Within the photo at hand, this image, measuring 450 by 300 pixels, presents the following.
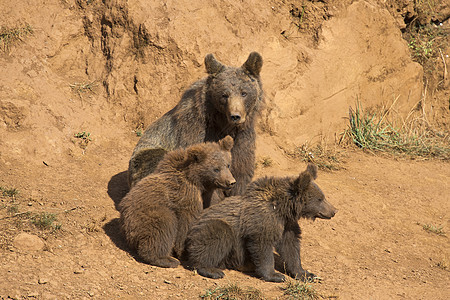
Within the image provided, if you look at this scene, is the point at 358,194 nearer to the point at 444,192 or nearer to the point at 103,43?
the point at 444,192

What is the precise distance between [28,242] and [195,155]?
6.93ft

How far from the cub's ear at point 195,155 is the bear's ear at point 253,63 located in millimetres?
1638

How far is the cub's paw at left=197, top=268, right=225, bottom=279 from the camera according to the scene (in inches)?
225

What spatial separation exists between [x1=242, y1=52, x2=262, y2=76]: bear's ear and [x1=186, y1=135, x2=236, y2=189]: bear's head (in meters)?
1.57

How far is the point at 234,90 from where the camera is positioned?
6.95 metres

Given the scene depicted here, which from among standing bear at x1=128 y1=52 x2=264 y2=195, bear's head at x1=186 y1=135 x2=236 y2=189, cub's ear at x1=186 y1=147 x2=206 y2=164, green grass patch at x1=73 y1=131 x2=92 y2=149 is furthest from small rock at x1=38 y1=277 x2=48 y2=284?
green grass patch at x1=73 y1=131 x2=92 y2=149

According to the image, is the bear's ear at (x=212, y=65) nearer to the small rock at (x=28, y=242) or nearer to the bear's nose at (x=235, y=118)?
the bear's nose at (x=235, y=118)

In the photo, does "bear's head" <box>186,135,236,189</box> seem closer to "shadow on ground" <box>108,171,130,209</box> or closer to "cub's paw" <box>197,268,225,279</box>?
"cub's paw" <box>197,268,225,279</box>

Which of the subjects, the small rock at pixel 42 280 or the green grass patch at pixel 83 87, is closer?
the small rock at pixel 42 280

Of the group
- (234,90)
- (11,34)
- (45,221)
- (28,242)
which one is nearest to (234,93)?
(234,90)

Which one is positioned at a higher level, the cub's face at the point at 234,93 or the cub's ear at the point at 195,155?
the cub's face at the point at 234,93

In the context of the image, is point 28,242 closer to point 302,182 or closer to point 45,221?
point 45,221

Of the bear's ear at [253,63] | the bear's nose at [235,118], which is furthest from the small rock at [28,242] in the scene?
the bear's ear at [253,63]

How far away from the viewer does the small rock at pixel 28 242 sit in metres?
5.84
